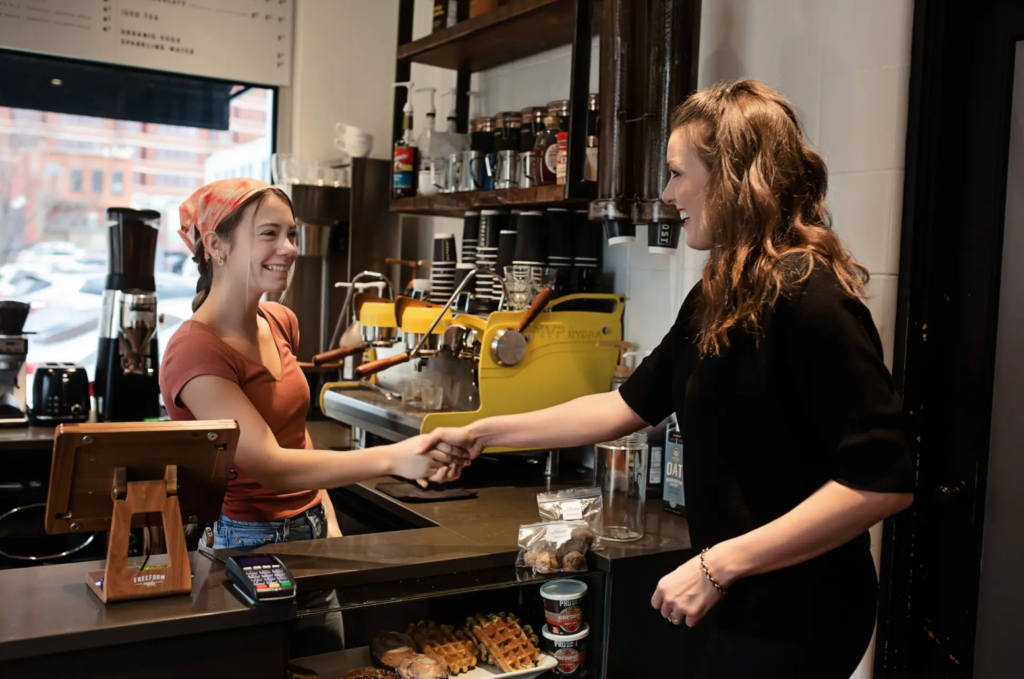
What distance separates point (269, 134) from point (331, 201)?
512 mm

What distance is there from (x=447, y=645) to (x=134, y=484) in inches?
24.2

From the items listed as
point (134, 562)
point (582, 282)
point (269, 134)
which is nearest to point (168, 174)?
point (269, 134)

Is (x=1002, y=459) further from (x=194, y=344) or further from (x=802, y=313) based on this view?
(x=194, y=344)

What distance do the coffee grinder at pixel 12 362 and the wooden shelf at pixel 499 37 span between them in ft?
5.09

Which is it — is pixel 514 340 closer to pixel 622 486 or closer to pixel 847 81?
pixel 622 486

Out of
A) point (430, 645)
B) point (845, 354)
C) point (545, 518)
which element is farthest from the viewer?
point (545, 518)

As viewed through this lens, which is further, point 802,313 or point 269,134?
point 269,134

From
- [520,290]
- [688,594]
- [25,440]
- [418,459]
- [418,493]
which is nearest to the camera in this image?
[688,594]

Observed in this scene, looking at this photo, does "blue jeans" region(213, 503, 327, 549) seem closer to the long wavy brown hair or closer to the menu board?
the long wavy brown hair

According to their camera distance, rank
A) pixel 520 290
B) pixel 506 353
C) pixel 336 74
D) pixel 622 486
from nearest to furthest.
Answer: pixel 622 486, pixel 506 353, pixel 520 290, pixel 336 74

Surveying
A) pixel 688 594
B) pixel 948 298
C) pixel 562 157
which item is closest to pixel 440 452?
pixel 688 594

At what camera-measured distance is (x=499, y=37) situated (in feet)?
9.77

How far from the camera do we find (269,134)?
414 cm

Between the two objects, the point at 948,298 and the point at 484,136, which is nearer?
the point at 948,298
